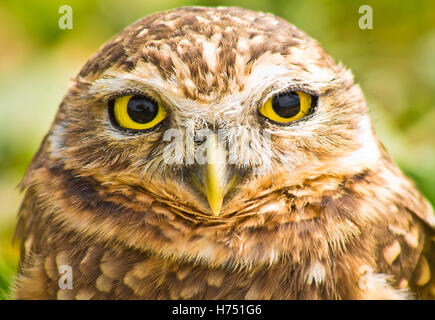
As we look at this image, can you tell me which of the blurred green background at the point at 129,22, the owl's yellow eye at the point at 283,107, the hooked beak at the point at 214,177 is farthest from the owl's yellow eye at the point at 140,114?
the blurred green background at the point at 129,22

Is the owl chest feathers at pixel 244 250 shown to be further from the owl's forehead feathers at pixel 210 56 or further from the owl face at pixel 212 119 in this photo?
the owl's forehead feathers at pixel 210 56

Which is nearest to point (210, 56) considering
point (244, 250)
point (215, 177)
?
point (215, 177)

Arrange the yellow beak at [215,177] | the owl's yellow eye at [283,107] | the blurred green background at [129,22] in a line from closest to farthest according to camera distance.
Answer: the yellow beak at [215,177] < the owl's yellow eye at [283,107] < the blurred green background at [129,22]

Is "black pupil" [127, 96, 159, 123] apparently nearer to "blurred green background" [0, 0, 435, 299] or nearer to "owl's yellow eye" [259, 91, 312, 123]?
"owl's yellow eye" [259, 91, 312, 123]

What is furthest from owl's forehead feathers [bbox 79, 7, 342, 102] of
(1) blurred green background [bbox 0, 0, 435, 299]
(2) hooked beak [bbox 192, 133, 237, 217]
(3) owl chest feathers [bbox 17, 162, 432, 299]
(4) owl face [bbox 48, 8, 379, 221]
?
(1) blurred green background [bbox 0, 0, 435, 299]

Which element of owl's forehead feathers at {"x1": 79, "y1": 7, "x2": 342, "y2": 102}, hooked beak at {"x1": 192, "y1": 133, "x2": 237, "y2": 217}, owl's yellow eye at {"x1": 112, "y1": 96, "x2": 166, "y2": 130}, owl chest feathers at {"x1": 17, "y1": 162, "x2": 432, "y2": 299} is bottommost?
owl chest feathers at {"x1": 17, "y1": 162, "x2": 432, "y2": 299}
